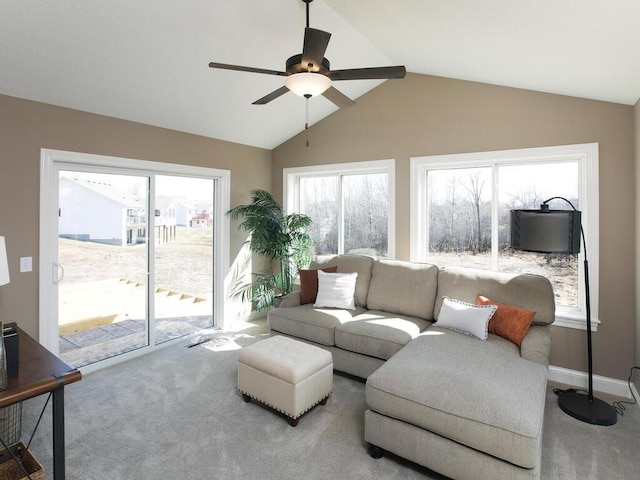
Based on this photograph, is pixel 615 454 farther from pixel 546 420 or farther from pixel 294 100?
pixel 294 100

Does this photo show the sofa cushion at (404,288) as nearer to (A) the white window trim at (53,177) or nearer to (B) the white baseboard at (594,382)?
(B) the white baseboard at (594,382)

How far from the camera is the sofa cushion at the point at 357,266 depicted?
397cm

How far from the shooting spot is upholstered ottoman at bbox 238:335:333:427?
2.56 meters

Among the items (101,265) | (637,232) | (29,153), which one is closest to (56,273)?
(101,265)

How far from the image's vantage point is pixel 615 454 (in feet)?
7.54

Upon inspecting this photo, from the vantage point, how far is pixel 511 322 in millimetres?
2863

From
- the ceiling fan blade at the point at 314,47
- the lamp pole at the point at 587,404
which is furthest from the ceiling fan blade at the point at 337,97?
the lamp pole at the point at 587,404

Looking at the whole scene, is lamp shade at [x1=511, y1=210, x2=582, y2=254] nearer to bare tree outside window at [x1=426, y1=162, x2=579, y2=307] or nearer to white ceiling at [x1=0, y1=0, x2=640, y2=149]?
bare tree outside window at [x1=426, y1=162, x2=579, y2=307]

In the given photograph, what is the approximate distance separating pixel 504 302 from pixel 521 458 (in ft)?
5.30

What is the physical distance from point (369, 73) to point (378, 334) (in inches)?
82.9

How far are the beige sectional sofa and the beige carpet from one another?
11.8 inches

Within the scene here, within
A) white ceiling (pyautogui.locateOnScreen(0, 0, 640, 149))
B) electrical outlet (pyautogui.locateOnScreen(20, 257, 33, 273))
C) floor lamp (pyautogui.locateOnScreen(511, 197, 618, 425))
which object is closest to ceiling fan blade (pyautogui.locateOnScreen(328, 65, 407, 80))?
white ceiling (pyautogui.locateOnScreen(0, 0, 640, 149))

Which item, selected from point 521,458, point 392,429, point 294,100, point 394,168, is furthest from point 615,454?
point 294,100

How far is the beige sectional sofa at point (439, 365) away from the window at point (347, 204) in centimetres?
72
